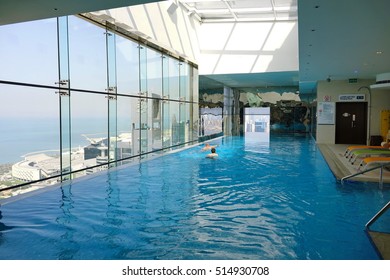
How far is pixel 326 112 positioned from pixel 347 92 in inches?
48.9

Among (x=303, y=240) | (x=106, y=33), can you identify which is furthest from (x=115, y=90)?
(x=303, y=240)

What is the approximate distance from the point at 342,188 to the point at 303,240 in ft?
10.5

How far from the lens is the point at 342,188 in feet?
22.1

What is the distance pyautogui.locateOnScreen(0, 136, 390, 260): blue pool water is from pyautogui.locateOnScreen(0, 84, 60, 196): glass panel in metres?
1.17

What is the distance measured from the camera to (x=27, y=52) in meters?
13.9

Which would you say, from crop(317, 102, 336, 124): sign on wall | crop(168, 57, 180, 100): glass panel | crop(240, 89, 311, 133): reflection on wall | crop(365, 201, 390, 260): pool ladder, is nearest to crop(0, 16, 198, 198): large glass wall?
crop(168, 57, 180, 100): glass panel

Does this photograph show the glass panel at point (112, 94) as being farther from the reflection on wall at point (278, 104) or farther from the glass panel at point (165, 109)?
the reflection on wall at point (278, 104)

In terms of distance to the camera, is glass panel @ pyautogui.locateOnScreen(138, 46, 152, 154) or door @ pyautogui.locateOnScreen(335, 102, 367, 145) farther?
door @ pyautogui.locateOnScreen(335, 102, 367, 145)

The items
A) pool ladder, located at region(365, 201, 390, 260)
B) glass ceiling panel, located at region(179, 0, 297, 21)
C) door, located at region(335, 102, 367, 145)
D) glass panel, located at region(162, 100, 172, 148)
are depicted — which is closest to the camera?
pool ladder, located at region(365, 201, 390, 260)

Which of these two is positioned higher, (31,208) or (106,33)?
(106,33)

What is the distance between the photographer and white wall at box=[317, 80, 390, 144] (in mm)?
14812

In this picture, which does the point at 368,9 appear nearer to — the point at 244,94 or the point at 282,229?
the point at 282,229

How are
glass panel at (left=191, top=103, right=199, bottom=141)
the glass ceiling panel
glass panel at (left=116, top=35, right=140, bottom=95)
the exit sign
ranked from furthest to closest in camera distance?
1. glass panel at (left=191, top=103, right=199, bottom=141)
2. the exit sign
3. the glass ceiling panel
4. glass panel at (left=116, top=35, right=140, bottom=95)

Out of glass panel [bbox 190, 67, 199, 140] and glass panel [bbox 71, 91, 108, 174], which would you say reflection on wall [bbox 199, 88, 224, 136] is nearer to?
glass panel [bbox 190, 67, 199, 140]
